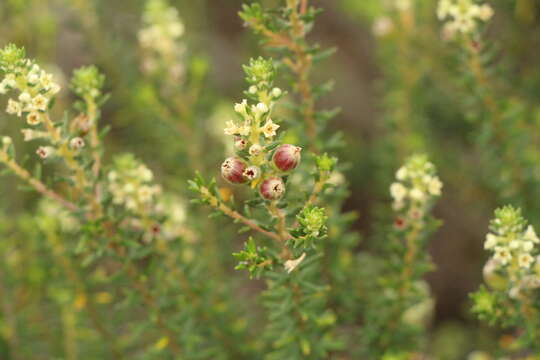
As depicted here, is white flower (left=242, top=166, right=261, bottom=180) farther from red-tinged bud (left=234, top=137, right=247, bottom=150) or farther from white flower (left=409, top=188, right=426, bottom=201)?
white flower (left=409, top=188, right=426, bottom=201)

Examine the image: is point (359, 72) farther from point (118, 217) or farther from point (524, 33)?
point (118, 217)

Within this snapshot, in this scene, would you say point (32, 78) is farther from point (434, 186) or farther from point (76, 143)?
point (434, 186)

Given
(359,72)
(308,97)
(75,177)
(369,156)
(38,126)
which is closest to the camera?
(38,126)

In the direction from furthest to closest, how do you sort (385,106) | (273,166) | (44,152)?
1. (385,106)
2. (44,152)
3. (273,166)

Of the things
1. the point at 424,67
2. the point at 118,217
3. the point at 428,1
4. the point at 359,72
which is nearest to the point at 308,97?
the point at 118,217

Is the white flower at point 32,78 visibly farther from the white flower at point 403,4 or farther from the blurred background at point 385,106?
the white flower at point 403,4

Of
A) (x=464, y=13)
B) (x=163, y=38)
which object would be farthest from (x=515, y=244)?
(x=163, y=38)
